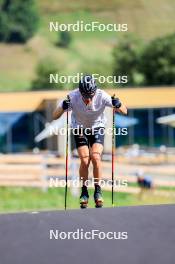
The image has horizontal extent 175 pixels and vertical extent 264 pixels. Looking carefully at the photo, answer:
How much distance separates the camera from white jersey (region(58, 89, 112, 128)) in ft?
17.2

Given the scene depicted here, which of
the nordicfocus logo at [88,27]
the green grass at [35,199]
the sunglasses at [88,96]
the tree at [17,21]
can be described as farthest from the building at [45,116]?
the sunglasses at [88,96]

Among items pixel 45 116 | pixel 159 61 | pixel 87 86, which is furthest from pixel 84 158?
pixel 159 61

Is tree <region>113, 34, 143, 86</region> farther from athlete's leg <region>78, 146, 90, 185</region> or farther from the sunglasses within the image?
the sunglasses

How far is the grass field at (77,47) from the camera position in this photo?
11766mm

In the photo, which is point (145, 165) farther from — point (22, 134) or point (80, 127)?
point (80, 127)

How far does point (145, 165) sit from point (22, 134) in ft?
7.65

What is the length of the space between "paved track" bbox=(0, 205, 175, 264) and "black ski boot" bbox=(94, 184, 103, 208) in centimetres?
40

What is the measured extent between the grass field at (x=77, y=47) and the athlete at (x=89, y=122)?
18.9 feet

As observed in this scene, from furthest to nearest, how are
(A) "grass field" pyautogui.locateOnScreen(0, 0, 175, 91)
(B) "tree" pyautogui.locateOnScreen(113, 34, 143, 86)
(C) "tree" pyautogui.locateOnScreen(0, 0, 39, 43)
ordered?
1. (B) "tree" pyautogui.locateOnScreen(113, 34, 143, 86)
2. (A) "grass field" pyautogui.locateOnScreen(0, 0, 175, 91)
3. (C) "tree" pyautogui.locateOnScreen(0, 0, 39, 43)

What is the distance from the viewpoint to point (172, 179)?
11914mm

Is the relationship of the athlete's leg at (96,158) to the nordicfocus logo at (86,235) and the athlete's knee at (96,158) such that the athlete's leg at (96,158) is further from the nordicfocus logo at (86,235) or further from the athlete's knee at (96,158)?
the nordicfocus logo at (86,235)

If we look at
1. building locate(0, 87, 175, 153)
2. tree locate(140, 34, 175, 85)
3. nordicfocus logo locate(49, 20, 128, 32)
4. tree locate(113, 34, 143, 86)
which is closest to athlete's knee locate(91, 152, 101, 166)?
nordicfocus logo locate(49, 20, 128, 32)

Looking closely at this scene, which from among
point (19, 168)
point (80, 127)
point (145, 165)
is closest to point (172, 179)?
point (145, 165)

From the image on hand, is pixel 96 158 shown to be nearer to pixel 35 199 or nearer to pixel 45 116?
pixel 35 199
